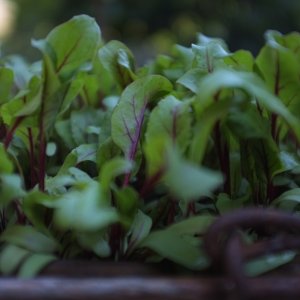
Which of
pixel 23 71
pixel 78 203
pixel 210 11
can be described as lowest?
pixel 210 11

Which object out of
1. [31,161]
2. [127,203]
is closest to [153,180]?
[127,203]

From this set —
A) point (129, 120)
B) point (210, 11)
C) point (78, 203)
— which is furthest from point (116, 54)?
point (210, 11)

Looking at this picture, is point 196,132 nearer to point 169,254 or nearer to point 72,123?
point 169,254

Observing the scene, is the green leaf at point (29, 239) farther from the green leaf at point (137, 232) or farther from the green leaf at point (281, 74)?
the green leaf at point (281, 74)

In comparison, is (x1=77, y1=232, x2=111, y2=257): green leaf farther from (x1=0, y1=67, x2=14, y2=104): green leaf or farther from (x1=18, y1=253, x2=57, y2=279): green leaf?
(x1=0, y1=67, x2=14, y2=104): green leaf

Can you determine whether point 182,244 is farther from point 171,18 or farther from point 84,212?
point 171,18

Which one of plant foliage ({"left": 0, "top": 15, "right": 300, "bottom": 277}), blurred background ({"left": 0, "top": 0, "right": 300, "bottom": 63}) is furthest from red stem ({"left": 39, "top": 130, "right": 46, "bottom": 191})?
blurred background ({"left": 0, "top": 0, "right": 300, "bottom": 63})
